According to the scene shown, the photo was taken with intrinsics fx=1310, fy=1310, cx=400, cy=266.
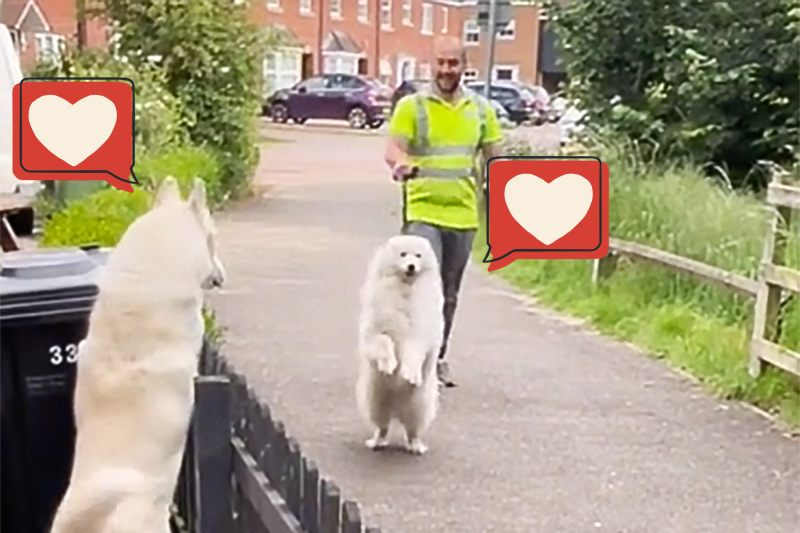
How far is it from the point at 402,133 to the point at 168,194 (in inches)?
148

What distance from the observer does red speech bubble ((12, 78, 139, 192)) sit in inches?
452

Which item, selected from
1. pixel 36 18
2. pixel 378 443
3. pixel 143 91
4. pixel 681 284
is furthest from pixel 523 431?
pixel 36 18

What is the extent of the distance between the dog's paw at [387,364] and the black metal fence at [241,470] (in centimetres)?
265

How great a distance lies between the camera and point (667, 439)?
762cm

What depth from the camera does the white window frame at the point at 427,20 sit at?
69125 millimetres

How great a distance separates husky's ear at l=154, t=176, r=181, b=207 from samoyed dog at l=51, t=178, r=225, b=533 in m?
0.25

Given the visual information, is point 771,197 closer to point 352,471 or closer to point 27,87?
point 352,471

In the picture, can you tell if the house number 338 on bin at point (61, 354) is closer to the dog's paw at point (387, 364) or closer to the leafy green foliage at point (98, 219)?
the leafy green foliage at point (98, 219)

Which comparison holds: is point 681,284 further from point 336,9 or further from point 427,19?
point 427,19

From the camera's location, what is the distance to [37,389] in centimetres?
413

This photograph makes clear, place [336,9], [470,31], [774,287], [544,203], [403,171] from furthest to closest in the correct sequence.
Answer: [336,9] < [470,31] < [544,203] < [774,287] < [403,171]

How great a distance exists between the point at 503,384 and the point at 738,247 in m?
2.86

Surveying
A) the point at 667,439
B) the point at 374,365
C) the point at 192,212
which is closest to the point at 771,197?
the point at 667,439

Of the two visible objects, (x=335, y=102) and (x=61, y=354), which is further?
(x=335, y=102)
